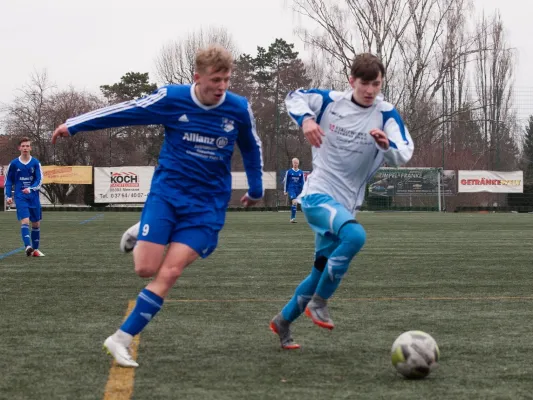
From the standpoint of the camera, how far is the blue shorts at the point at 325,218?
18.7 feet

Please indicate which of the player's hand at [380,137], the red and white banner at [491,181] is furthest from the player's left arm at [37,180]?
the red and white banner at [491,181]

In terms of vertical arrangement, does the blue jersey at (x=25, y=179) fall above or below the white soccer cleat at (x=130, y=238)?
above

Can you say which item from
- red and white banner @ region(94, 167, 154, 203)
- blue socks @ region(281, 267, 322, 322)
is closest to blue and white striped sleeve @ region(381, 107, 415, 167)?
blue socks @ region(281, 267, 322, 322)

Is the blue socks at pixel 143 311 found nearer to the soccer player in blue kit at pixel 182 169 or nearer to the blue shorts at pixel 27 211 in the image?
the soccer player in blue kit at pixel 182 169

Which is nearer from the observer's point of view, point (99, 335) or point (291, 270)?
point (99, 335)

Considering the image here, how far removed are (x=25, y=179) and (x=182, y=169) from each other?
985 centimetres

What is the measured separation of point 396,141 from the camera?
19.2 feet

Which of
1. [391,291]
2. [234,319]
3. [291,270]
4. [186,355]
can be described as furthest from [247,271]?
[186,355]

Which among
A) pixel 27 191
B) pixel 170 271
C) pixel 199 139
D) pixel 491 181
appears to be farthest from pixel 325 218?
pixel 491 181

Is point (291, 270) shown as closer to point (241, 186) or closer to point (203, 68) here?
point (203, 68)

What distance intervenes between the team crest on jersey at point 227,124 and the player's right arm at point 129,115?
1.13 feet

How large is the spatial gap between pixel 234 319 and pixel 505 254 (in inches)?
326

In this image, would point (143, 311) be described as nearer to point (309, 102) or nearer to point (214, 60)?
point (214, 60)

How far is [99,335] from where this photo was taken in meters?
6.36
